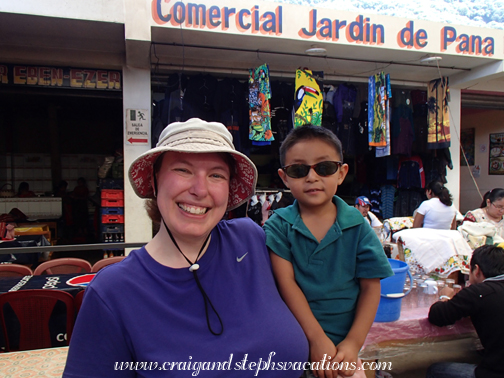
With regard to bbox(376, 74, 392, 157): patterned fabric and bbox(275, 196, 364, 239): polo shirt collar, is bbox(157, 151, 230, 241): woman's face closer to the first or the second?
bbox(275, 196, 364, 239): polo shirt collar

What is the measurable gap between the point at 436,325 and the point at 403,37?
15.7 feet

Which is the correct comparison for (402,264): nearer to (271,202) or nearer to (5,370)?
(5,370)

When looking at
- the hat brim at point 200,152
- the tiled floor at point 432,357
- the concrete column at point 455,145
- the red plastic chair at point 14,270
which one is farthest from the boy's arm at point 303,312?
the concrete column at point 455,145

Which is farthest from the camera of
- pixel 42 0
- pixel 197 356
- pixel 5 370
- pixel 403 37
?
pixel 403 37

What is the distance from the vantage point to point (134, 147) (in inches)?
218

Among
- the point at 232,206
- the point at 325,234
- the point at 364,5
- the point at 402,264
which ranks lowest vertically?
the point at 402,264

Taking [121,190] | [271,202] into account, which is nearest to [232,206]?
[271,202]

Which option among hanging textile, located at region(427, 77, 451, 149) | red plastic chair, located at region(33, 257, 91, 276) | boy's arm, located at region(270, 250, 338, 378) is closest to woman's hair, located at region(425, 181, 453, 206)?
hanging textile, located at region(427, 77, 451, 149)

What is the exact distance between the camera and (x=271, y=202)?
237 inches

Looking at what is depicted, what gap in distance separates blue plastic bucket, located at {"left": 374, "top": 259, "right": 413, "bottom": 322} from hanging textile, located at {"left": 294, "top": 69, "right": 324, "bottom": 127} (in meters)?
3.64

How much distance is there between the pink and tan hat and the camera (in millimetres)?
1128

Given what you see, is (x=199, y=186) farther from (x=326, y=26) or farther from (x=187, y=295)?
(x=326, y=26)

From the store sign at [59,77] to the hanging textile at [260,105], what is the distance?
227 cm

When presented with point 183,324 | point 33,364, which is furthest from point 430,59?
point 33,364
